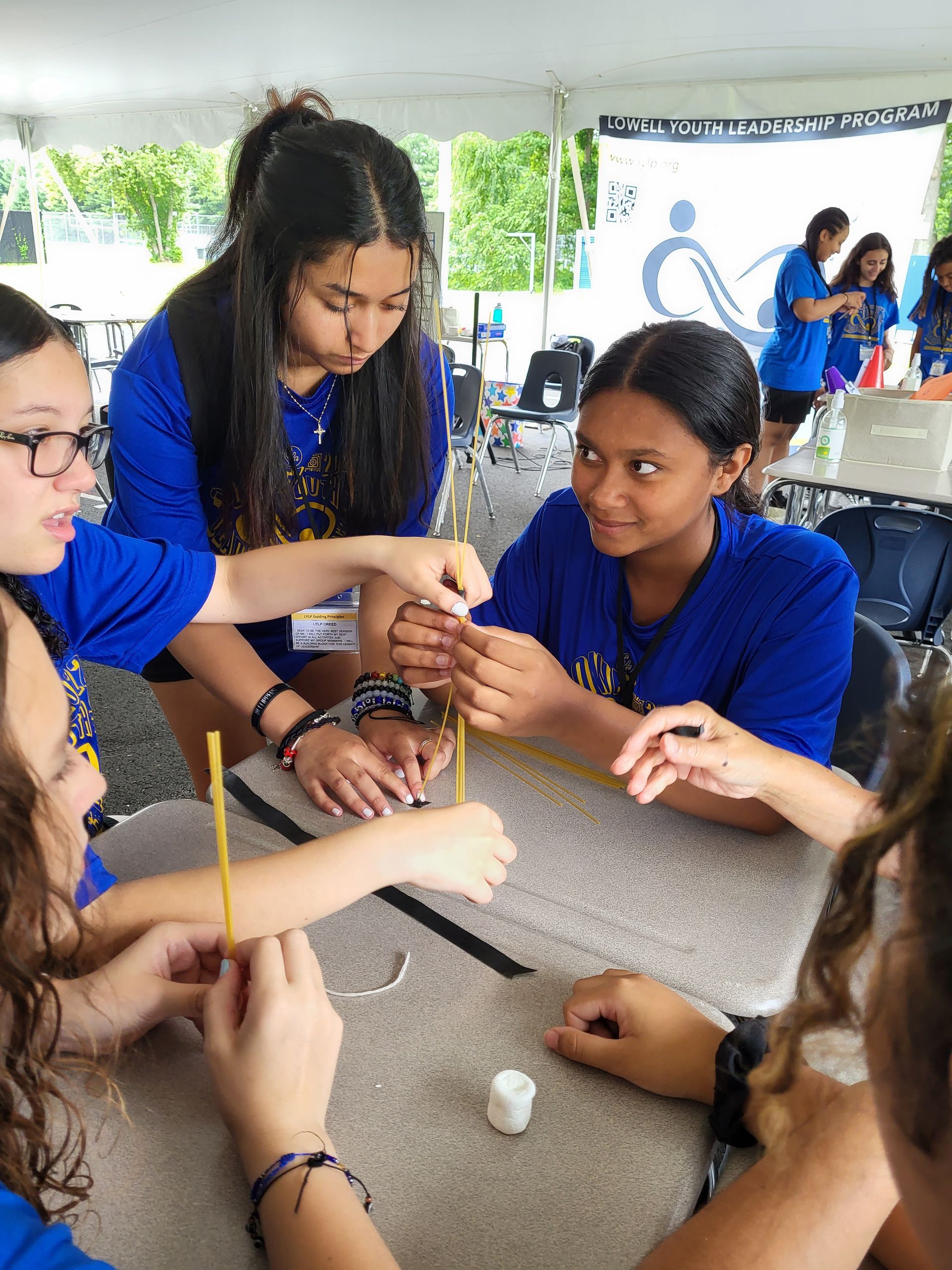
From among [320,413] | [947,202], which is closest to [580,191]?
[947,202]

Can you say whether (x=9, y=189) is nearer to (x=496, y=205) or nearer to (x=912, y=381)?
(x=496, y=205)

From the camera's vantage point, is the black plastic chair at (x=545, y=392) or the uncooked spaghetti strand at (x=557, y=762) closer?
the uncooked spaghetti strand at (x=557, y=762)

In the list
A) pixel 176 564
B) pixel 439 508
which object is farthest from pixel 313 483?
pixel 439 508

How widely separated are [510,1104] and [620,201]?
717 cm

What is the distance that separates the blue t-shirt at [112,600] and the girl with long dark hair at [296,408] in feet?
0.36

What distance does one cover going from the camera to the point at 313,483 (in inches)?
61.6

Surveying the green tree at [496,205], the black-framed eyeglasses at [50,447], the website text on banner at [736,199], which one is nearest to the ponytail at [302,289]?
the black-framed eyeglasses at [50,447]

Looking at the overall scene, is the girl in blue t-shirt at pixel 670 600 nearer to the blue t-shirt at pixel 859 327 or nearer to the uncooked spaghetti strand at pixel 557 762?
the uncooked spaghetti strand at pixel 557 762

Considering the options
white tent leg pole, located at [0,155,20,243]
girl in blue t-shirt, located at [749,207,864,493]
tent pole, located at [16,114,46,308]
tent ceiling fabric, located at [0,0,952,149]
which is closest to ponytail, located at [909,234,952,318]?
girl in blue t-shirt, located at [749,207,864,493]

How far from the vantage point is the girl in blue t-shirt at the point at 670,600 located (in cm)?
122

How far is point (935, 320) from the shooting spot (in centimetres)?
470

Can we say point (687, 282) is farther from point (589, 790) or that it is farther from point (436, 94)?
point (589, 790)

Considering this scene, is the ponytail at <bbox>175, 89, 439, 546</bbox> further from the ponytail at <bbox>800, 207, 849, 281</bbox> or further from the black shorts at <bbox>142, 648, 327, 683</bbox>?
the ponytail at <bbox>800, 207, 849, 281</bbox>

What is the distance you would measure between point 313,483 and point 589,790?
0.75 meters
